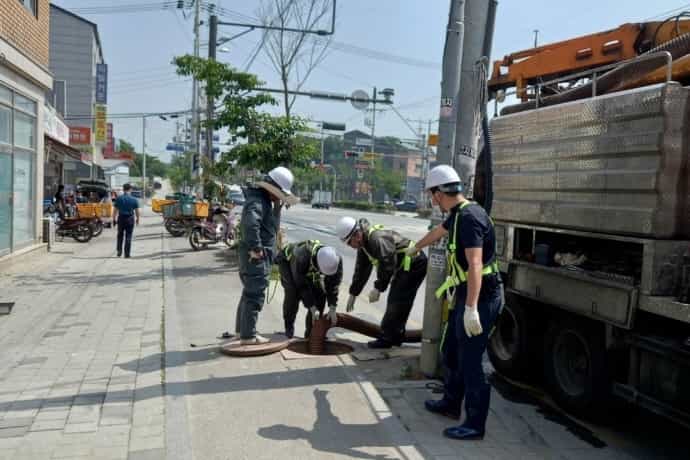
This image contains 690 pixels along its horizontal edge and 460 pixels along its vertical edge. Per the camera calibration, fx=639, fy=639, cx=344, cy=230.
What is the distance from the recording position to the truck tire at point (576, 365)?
4727mm

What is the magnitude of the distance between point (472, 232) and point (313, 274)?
2.50 m

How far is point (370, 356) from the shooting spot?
6.43 meters

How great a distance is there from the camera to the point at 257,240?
5.98 m

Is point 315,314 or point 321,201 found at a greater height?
point 321,201

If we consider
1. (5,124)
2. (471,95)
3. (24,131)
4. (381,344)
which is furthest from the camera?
(24,131)

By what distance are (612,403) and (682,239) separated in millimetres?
1357

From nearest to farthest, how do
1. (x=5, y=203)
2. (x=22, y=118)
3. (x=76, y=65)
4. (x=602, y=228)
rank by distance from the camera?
(x=602, y=228) → (x=5, y=203) → (x=22, y=118) → (x=76, y=65)

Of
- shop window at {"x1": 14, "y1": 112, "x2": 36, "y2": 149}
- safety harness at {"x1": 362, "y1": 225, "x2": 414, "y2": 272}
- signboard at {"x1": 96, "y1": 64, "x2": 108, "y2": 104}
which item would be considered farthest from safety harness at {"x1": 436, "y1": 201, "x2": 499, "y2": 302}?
signboard at {"x1": 96, "y1": 64, "x2": 108, "y2": 104}

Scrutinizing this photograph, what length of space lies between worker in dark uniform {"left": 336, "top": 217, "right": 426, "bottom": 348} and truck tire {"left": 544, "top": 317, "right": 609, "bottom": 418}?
1681 mm

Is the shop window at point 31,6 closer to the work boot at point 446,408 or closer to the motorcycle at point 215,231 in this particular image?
the motorcycle at point 215,231

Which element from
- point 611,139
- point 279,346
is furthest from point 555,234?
point 279,346

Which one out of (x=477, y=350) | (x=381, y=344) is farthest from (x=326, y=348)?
(x=477, y=350)

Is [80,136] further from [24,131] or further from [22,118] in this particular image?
[22,118]

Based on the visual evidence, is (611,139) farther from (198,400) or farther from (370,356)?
(198,400)
